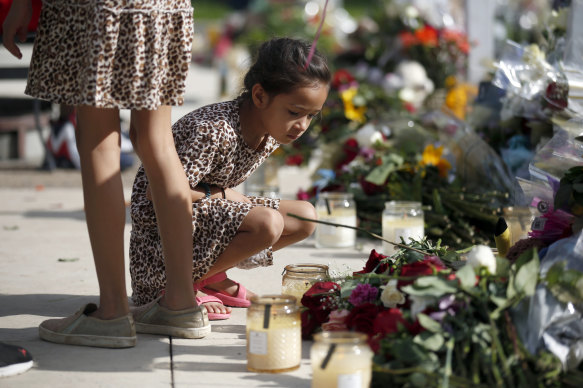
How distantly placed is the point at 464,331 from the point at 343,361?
32cm

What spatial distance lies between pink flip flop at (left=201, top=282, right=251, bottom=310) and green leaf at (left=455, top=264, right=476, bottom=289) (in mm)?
1251

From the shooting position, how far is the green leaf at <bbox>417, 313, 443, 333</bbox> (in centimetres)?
220

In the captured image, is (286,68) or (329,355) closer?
(329,355)

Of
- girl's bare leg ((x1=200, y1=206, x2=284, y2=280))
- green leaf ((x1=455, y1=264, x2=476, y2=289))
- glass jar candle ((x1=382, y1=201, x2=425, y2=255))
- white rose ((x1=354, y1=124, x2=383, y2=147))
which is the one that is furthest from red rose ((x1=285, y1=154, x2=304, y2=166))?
green leaf ((x1=455, y1=264, x2=476, y2=289))

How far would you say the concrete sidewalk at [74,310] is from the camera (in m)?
2.46

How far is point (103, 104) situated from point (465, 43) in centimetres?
644

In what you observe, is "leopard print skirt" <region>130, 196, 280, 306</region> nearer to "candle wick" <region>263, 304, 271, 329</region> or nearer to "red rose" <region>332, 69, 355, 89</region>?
"candle wick" <region>263, 304, 271, 329</region>

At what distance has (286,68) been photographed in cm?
319

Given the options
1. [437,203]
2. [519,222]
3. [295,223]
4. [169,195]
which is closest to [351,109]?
[437,203]

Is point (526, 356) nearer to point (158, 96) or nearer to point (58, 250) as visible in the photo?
point (158, 96)


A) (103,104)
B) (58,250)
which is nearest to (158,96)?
(103,104)

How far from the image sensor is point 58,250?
14.4 feet

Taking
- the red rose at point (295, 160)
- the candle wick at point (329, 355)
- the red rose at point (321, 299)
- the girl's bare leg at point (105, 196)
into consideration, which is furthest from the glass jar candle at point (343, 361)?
the red rose at point (295, 160)

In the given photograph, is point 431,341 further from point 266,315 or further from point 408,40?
point 408,40
